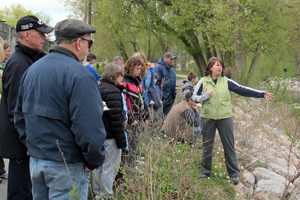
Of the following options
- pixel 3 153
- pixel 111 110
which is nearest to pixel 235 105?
pixel 111 110

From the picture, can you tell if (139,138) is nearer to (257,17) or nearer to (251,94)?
(251,94)

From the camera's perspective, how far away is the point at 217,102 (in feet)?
16.2

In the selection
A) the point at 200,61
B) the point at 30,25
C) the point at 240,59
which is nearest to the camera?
the point at 30,25

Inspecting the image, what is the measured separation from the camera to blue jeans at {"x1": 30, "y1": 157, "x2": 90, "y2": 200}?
2.17m

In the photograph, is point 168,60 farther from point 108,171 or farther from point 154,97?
point 108,171

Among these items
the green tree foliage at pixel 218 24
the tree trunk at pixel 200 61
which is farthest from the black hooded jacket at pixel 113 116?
the tree trunk at pixel 200 61

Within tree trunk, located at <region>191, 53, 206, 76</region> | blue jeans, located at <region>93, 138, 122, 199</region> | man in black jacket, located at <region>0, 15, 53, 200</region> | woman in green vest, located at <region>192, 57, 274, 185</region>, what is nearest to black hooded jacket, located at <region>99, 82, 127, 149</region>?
blue jeans, located at <region>93, 138, 122, 199</region>

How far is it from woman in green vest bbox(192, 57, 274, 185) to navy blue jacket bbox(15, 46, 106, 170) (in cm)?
305

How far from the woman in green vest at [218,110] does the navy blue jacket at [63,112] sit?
305cm

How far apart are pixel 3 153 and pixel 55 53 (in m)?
1.21

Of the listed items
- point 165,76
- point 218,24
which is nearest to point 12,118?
point 165,76

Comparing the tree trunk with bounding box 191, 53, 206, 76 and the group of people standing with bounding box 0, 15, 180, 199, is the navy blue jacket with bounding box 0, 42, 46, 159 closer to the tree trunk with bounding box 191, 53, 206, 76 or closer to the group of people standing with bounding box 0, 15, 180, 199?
the group of people standing with bounding box 0, 15, 180, 199

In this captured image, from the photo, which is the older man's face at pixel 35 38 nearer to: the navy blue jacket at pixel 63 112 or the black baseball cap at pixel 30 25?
the black baseball cap at pixel 30 25

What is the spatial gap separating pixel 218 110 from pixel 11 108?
10.2 feet
